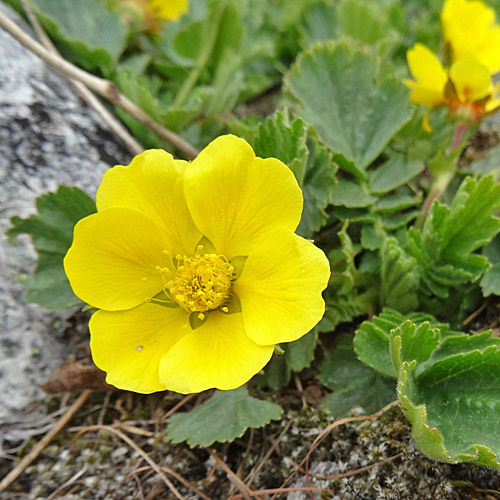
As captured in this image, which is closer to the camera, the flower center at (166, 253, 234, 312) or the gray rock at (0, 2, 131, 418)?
the flower center at (166, 253, 234, 312)

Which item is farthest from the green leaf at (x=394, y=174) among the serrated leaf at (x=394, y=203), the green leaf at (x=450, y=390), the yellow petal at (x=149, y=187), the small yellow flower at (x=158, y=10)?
the small yellow flower at (x=158, y=10)

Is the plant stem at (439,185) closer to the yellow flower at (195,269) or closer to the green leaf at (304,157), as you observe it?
the green leaf at (304,157)

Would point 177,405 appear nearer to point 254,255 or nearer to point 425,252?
point 254,255

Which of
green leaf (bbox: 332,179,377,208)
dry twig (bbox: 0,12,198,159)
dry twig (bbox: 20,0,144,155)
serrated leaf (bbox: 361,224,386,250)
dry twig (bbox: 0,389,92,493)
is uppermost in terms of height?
green leaf (bbox: 332,179,377,208)

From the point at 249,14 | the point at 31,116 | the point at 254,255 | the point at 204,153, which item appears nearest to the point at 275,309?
the point at 254,255

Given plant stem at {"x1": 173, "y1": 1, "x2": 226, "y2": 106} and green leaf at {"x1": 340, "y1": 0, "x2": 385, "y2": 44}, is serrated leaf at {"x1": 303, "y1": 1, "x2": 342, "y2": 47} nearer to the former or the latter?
green leaf at {"x1": 340, "y1": 0, "x2": 385, "y2": 44}

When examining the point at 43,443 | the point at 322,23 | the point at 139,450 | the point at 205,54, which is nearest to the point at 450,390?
the point at 139,450

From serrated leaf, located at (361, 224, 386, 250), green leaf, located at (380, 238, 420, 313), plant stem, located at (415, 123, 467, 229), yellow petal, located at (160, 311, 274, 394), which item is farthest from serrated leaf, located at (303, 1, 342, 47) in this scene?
yellow petal, located at (160, 311, 274, 394)
